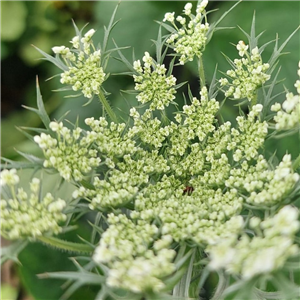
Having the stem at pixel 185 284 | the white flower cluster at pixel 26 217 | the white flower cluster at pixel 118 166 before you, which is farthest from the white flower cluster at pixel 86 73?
the stem at pixel 185 284

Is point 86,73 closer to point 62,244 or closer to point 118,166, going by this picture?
point 118,166

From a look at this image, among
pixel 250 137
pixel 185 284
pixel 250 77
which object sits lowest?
pixel 185 284

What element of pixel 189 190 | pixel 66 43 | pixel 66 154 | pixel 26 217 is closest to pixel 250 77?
pixel 189 190

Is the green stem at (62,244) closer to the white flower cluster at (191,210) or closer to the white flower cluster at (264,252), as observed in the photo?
the white flower cluster at (191,210)

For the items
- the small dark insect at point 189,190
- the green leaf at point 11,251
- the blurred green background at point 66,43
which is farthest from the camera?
the blurred green background at point 66,43

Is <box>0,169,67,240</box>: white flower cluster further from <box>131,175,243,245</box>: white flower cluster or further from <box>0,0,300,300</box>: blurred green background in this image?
<box>0,0,300,300</box>: blurred green background

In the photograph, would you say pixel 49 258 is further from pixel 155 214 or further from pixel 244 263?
pixel 244 263

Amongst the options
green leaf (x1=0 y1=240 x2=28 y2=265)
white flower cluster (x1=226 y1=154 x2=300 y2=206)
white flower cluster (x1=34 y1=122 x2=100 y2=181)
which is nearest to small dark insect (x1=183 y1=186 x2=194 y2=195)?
white flower cluster (x1=226 y1=154 x2=300 y2=206)
